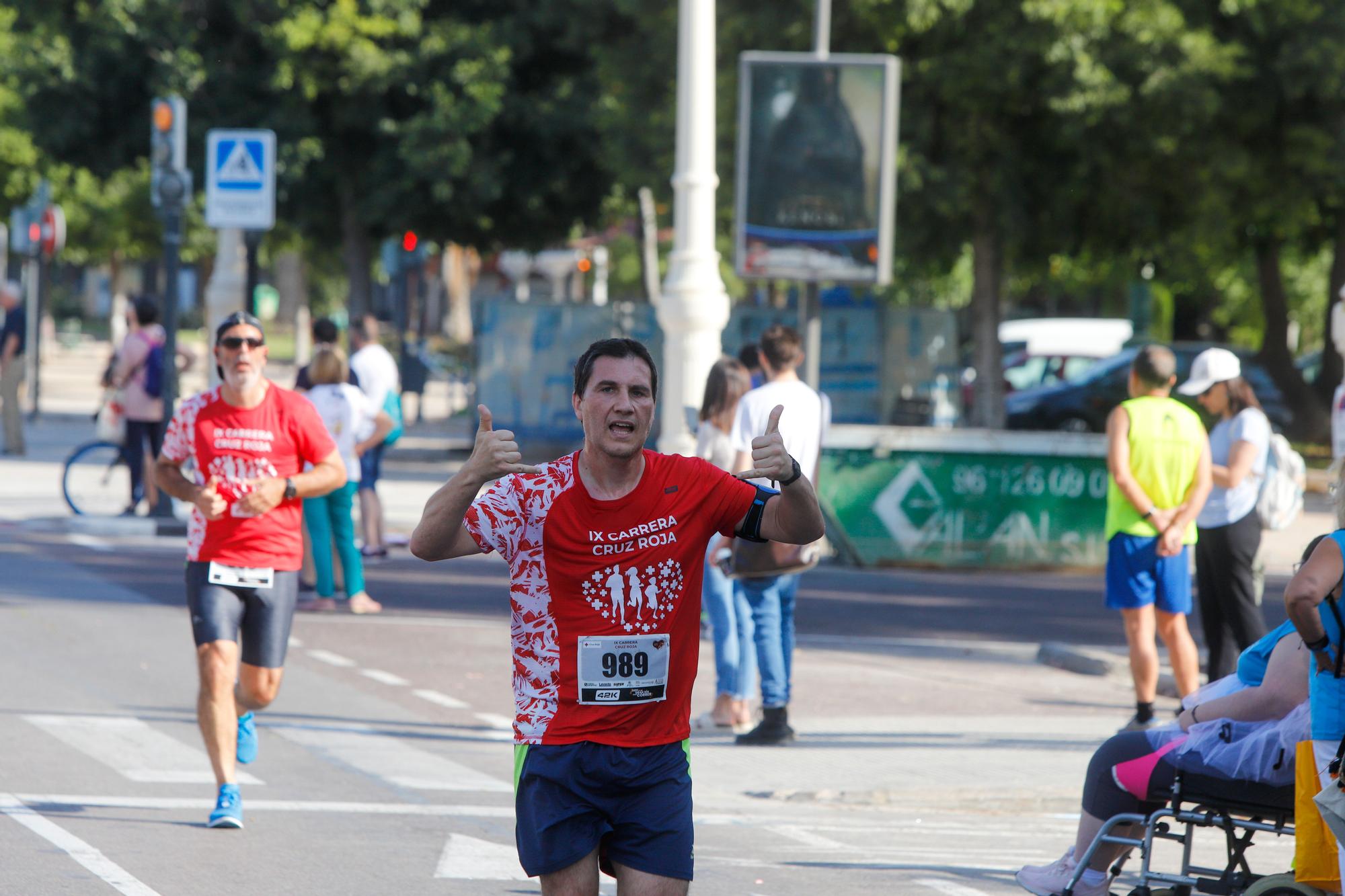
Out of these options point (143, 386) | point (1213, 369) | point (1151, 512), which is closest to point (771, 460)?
point (1151, 512)

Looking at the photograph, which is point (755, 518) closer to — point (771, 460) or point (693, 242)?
point (771, 460)

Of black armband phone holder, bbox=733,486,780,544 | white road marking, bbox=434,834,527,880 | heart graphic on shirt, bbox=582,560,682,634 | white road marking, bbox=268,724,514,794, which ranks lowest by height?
white road marking, bbox=268,724,514,794

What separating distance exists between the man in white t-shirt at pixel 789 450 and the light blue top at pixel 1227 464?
84.3 inches

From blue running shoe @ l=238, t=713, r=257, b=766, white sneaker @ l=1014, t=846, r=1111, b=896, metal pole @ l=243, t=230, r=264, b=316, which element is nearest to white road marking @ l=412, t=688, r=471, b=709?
blue running shoe @ l=238, t=713, r=257, b=766

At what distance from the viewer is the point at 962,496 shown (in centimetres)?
1591

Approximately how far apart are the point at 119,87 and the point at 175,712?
22.1 meters

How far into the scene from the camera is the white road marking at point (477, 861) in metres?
6.32

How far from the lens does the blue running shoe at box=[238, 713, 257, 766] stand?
7.25 m

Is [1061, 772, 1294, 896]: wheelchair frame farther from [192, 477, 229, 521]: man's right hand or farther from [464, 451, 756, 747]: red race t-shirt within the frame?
[192, 477, 229, 521]: man's right hand

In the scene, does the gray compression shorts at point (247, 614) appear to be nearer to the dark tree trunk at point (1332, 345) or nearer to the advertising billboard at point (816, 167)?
the advertising billboard at point (816, 167)

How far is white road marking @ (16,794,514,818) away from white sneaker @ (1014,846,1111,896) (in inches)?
87.2

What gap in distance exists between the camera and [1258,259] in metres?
29.6

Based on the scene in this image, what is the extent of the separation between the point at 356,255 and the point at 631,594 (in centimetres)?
2715

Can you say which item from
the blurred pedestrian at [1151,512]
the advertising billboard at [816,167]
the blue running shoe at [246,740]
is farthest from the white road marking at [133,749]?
the advertising billboard at [816,167]
